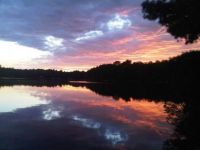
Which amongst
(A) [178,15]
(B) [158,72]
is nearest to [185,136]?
(A) [178,15]

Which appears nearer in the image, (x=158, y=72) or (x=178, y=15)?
(x=178, y=15)

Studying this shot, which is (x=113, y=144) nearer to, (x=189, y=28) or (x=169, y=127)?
(x=169, y=127)

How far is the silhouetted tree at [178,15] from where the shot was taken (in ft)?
62.5

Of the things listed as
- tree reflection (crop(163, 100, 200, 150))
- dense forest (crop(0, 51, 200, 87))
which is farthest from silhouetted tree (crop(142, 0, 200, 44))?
dense forest (crop(0, 51, 200, 87))

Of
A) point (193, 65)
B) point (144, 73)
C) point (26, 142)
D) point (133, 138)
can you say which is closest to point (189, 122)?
point (133, 138)

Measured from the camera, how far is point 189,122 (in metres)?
16.9

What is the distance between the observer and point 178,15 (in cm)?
2178

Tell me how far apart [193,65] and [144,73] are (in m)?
84.1

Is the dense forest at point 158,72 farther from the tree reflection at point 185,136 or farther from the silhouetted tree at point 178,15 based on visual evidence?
the tree reflection at point 185,136

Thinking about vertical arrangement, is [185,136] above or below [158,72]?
below

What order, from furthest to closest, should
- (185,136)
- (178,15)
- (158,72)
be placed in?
(158,72) → (178,15) → (185,136)

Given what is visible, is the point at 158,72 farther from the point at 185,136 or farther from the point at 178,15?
the point at 185,136

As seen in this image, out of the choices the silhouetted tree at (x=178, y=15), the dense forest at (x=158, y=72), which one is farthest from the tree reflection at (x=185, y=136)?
the dense forest at (x=158, y=72)

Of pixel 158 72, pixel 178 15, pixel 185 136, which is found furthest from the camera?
pixel 158 72
